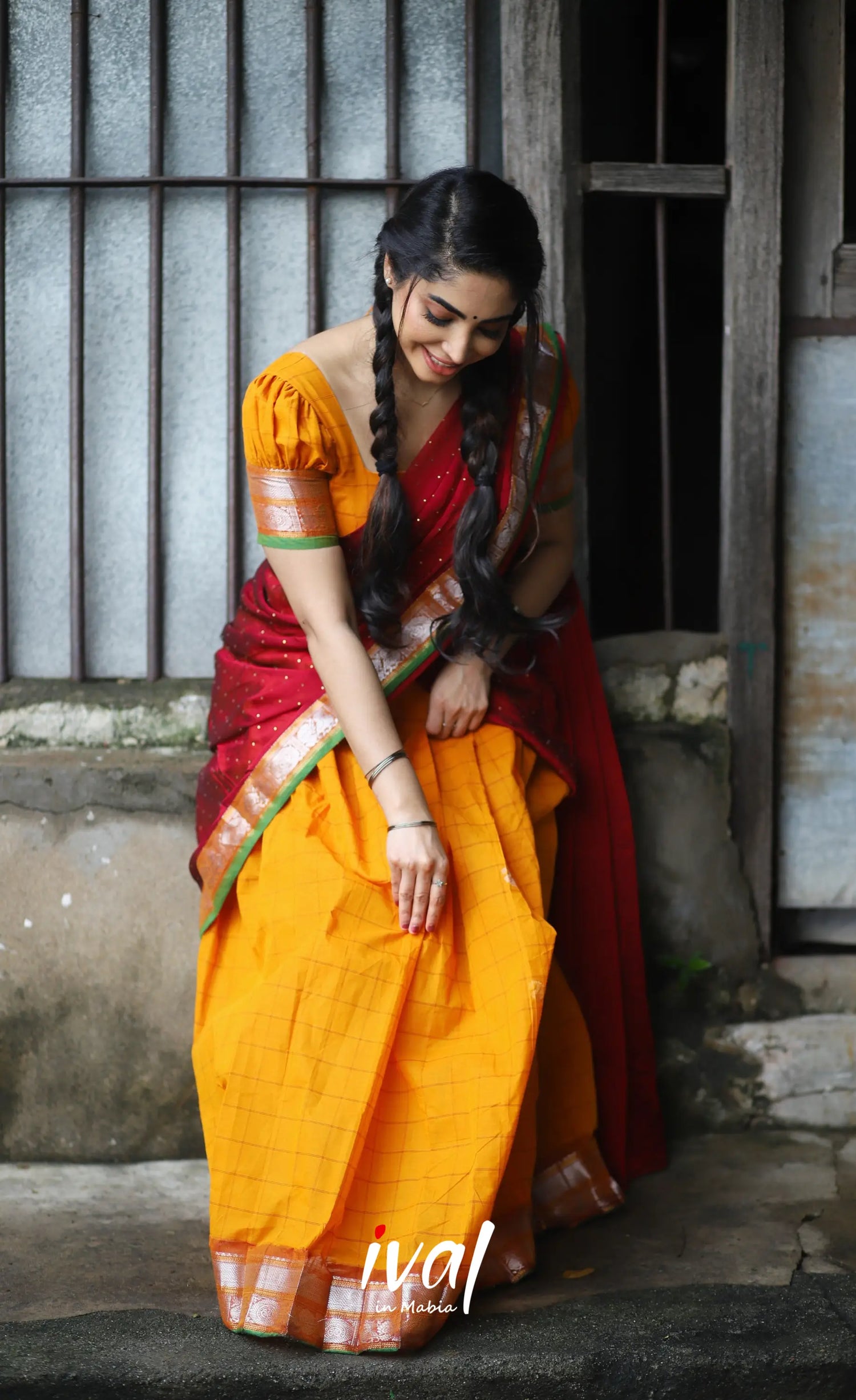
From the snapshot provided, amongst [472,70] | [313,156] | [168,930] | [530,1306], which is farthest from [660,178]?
[530,1306]

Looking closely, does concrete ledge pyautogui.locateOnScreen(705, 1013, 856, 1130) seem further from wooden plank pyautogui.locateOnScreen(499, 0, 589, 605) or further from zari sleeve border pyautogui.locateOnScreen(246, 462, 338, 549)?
wooden plank pyautogui.locateOnScreen(499, 0, 589, 605)

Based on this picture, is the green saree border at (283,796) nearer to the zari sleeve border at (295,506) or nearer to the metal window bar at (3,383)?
the zari sleeve border at (295,506)

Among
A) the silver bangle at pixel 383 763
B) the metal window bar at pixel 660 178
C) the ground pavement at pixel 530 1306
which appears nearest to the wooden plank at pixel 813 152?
the metal window bar at pixel 660 178

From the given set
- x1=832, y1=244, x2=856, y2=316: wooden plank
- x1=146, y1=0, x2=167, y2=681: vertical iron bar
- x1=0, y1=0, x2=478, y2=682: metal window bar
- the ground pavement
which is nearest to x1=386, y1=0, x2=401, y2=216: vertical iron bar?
x1=0, y1=0, x2=478, y2=682: metal window bar

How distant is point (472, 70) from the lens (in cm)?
254

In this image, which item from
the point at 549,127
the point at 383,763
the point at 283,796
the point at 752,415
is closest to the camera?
the point at 383,763

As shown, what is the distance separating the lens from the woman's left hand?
2137 millimetres

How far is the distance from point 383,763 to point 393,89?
146cm

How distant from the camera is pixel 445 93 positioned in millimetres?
2586

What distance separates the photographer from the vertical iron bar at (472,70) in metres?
2.54

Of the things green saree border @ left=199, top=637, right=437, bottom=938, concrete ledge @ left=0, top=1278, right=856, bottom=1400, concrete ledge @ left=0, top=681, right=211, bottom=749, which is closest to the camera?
concrete ledge @ left=0, top=1278, right=856, bottom=1400

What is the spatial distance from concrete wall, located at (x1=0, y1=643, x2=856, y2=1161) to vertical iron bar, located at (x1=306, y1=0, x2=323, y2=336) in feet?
2.76

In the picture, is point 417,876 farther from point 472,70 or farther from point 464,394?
point 472,70

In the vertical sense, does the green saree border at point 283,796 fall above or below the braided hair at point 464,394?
below
